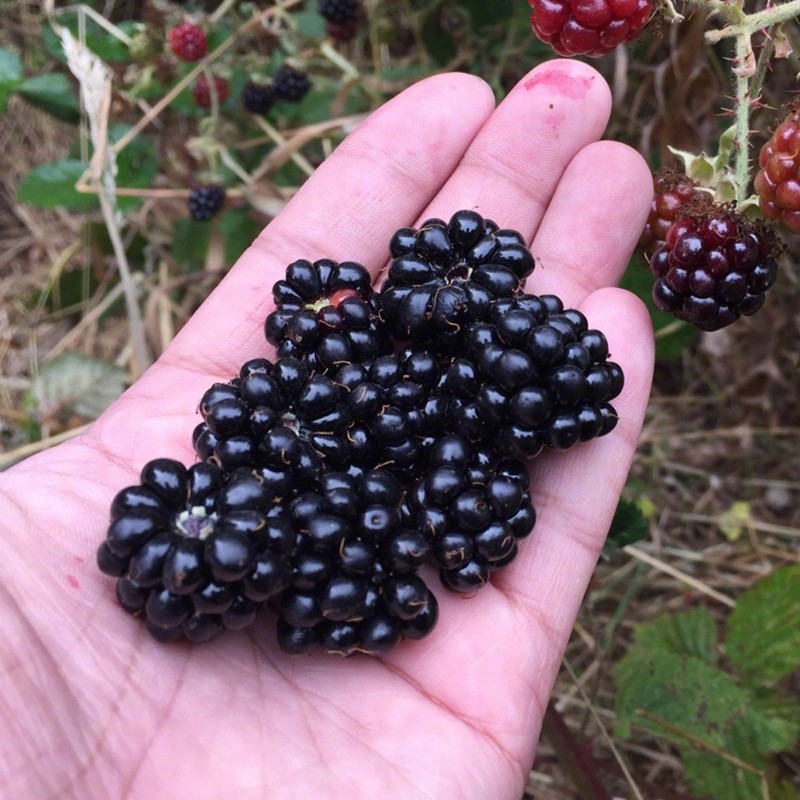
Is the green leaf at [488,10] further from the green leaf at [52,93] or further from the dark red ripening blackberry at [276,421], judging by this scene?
the dark red ripening blackberry at [276,421]

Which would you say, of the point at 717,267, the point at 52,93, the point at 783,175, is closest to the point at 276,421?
the point at 717,267

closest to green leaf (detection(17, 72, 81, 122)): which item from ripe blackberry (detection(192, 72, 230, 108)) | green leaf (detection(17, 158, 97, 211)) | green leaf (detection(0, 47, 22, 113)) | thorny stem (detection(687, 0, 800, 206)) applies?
green leaf (detection(0, 47, 22, 113))

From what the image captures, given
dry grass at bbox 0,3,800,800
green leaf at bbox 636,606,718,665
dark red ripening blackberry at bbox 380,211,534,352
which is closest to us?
dark red ripening blackberry at bbox 380,211,534,352

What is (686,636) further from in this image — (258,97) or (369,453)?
(258,97)

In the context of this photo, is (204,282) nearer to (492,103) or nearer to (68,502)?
(492,103)

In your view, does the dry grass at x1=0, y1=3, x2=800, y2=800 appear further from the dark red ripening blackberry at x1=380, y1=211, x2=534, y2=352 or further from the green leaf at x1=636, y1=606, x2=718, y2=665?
the dark red ripening blackberry at x1=380, y1=211, x2=534, y2=352

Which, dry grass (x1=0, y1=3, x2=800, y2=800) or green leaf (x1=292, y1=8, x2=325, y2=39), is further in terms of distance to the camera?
green leaf (x1=292, y1=8, x2=325, y2=39)

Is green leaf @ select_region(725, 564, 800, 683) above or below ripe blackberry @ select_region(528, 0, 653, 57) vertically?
below
